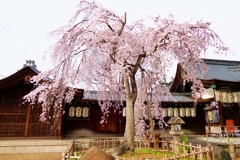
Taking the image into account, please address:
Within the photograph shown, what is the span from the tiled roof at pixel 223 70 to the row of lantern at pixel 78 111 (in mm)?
11728

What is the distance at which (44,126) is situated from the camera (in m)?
11.9

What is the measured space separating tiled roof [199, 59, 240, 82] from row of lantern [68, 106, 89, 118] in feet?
38.5

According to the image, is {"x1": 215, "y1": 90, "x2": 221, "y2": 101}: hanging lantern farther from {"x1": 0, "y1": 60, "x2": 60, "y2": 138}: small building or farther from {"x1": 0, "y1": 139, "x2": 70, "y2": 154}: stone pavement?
{"x1": 0, "y1": 60, "x2": 60, "y2": 138}: small building

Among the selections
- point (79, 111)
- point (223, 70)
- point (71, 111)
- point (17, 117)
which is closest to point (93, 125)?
point (79, 111)

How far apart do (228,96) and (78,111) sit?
12393mm

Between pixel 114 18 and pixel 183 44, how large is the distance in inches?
143

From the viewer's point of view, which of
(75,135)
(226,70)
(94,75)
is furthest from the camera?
(226,70)

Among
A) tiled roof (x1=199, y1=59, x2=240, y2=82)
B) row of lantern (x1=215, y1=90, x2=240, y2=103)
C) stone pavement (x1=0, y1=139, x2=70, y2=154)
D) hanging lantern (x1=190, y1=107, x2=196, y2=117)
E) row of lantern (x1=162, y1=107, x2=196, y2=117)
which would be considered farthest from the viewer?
tiled roof (x1=199, y1=59, x2=240, y2=82)

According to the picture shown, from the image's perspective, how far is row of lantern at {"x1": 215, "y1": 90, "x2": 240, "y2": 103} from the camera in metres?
13.1

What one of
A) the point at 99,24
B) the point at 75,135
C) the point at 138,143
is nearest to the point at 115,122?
the point at 75,135

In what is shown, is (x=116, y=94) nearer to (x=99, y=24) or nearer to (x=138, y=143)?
(x=138, y=143)

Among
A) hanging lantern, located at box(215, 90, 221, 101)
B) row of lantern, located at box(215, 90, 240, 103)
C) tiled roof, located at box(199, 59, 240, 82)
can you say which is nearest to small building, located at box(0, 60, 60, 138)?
hanging lantern, located at box(215, 90, 221, 101)

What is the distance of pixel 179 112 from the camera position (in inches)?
592

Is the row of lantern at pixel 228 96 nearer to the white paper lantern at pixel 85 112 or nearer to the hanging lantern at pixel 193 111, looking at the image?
the hanging lantern at pixel 193 111
